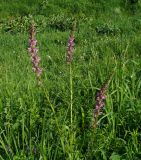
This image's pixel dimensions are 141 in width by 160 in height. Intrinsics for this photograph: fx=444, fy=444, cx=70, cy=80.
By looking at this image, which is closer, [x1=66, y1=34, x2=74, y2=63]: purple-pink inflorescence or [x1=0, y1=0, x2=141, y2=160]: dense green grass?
[x1=66, y1=34, x2=74, y2=63]: purple-pink inflorescence

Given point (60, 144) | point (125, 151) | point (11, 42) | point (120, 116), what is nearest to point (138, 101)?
point (120, 116)

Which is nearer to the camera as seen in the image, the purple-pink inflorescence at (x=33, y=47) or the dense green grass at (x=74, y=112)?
the purple-pink inflorescence at (x=33, y=47)

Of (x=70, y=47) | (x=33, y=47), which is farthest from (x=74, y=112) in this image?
(x=33, y=47)

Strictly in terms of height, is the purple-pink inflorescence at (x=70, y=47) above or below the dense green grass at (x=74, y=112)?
above

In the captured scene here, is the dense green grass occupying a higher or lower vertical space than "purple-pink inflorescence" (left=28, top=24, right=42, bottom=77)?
lower

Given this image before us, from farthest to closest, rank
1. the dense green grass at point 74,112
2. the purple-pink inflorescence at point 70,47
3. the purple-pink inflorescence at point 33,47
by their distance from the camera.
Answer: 1. the dense green grass at point 74,112
2. the purple-pink inflorescence at point 70,47
3. the purple-pink inflorescence at point 33,47

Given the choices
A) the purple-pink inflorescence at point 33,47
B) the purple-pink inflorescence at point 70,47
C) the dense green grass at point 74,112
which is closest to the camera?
the purple-pink inflorescence at point 33,47

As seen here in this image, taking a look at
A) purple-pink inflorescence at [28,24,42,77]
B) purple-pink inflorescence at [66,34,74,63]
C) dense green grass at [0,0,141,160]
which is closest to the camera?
purple-pink inflorescence at [28,24,42,77]

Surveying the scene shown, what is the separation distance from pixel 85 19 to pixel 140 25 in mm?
2599

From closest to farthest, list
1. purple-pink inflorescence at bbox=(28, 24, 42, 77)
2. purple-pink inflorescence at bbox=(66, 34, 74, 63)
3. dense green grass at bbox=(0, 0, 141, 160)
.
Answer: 1. purple-pink inflorescence at bbox=(28, 24, 42, 77)
2. purple-pink inflorescence at bbox=(66, 34, 74, 63)
3. dense green grass at bbox=(0, 0, 141, 160)

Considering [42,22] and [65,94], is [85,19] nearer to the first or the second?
[42,22]

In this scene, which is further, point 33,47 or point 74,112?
point 74,112

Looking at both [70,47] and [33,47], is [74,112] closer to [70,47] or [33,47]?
[70,47]

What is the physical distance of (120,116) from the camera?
15.2 ft
